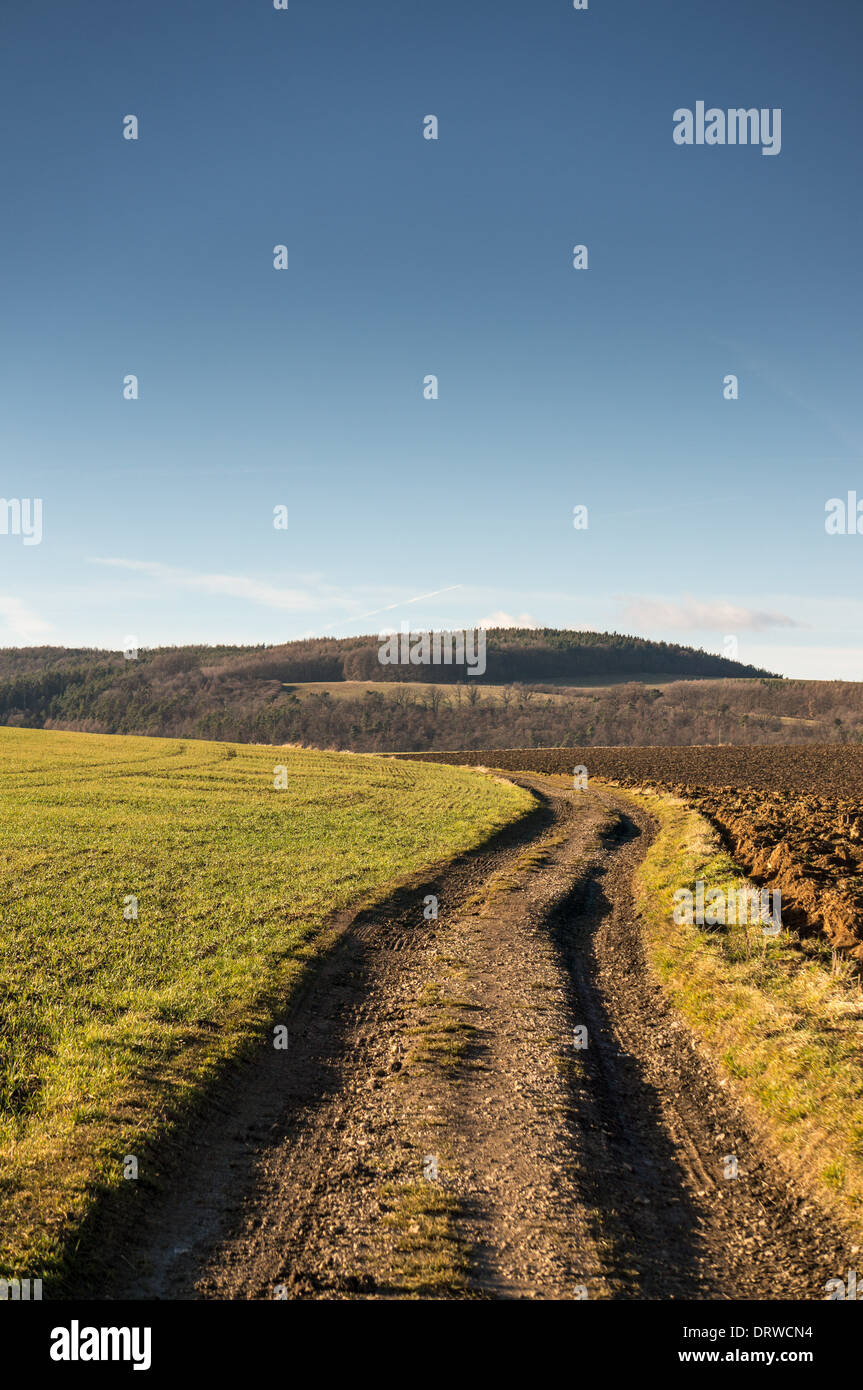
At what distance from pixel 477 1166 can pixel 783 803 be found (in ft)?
116

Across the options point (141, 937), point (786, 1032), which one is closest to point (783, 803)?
point (786, 1032)

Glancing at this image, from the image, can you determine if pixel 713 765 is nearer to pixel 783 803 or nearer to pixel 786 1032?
pixel 783 803

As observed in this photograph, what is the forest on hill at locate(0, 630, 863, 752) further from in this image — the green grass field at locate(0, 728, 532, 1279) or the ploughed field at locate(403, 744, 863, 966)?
the green grass field at locate(0, 728, 532, 1279)

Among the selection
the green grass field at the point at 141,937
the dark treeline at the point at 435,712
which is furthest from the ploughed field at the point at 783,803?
the dark treeline at the point at 435,712

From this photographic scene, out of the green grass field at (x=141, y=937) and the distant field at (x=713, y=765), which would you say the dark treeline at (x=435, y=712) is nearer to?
the distant field at (x=713, y=765)

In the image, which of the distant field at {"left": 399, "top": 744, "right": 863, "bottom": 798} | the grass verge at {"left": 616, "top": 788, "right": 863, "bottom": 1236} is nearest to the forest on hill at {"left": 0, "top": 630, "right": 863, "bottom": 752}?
the distant field at {"left": 399, "top": 744, "right": 863, "bottom": 798}

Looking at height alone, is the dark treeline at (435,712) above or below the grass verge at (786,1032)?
above

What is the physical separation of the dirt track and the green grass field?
0.80 meters

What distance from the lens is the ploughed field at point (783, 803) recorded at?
16.7 meters

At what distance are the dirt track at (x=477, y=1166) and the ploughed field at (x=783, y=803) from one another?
5002mm
